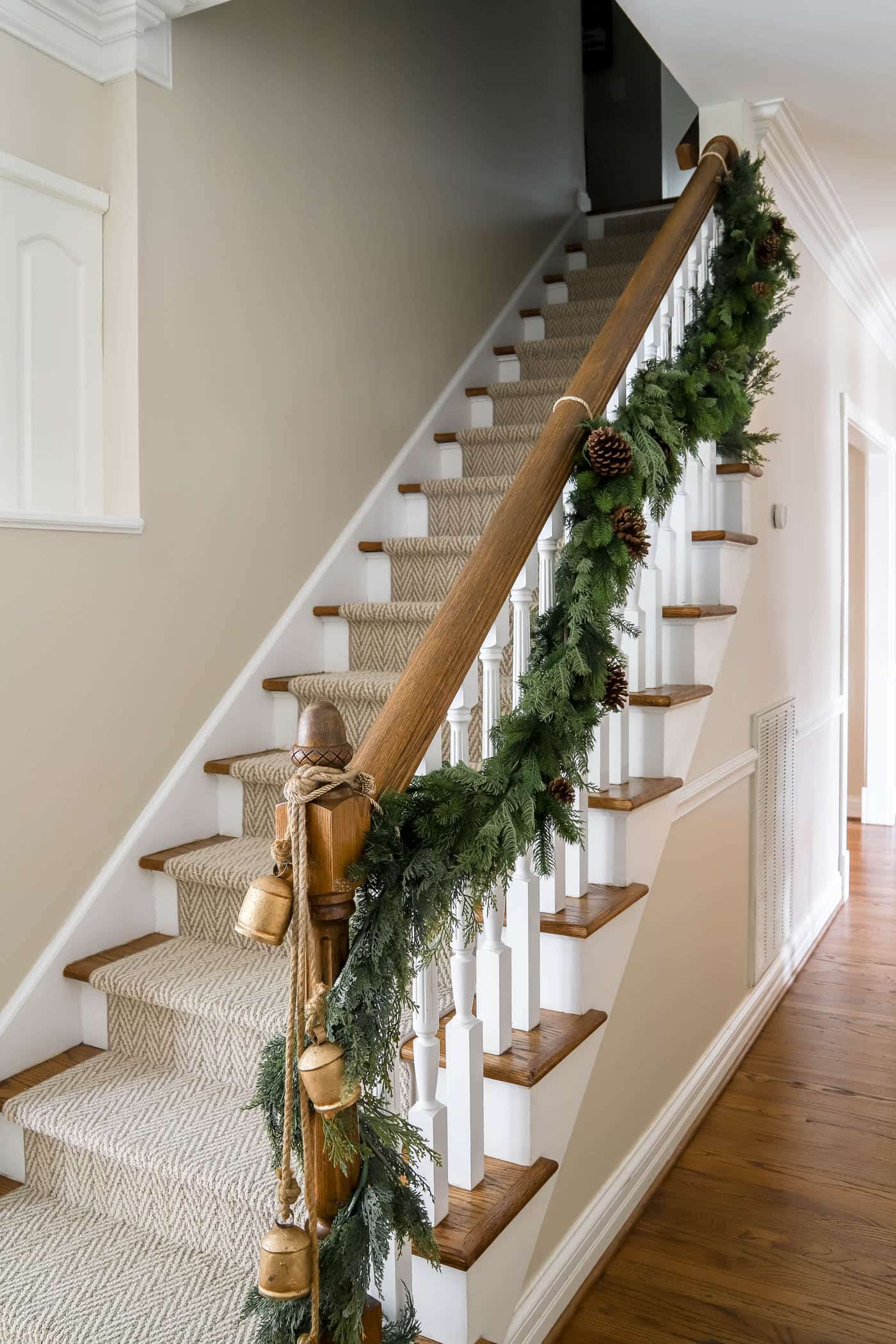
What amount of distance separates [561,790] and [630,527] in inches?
18.7

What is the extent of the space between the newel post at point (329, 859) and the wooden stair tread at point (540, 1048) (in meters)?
0.48

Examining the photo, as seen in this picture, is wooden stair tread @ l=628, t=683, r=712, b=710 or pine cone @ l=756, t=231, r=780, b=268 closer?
wooden stair tread @ l=628, t=683, r=712, b=710

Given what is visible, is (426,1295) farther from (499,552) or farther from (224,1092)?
(499,552)

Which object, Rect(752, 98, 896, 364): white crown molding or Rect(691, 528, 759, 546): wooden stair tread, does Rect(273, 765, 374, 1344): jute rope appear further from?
Rect(752, 98, 896, 364): white crown molding

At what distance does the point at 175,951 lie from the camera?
7.84ft

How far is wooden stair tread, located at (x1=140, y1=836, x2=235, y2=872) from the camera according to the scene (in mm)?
2477

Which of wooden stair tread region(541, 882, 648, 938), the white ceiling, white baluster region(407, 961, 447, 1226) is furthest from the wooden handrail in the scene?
the white ceiling

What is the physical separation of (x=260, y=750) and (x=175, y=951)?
657 mm

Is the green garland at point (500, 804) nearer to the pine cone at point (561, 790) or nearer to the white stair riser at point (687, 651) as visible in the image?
the pine cone at point (561, 790)

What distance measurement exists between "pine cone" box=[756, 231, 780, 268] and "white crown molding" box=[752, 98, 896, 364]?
1.56 ft

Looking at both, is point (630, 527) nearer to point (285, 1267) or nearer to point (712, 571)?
point (712, 571)

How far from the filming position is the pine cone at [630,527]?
67.1 inches

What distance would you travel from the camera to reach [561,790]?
1504 millimetres

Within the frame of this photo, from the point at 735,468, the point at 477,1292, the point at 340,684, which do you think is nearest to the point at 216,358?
the point at 340,684
